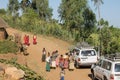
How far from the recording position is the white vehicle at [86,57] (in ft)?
91.2

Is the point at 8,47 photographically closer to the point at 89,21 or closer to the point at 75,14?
the point at 75,14

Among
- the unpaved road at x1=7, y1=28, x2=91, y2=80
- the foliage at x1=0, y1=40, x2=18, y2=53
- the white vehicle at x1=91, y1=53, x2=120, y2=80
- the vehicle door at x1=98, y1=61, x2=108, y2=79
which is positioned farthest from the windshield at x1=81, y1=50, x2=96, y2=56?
the foliage at x1=0, y1=40, x2=18, y2=53

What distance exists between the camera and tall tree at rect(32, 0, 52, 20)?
86.6 m

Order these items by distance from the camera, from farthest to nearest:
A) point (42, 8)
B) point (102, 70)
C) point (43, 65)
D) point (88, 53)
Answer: point (42, 8) → point (43, 65) → point (88, 53) → point (102, 70)

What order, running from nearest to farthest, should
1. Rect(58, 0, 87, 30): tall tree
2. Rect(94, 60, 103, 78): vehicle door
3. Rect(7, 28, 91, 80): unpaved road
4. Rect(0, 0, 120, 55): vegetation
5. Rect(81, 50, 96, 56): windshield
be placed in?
Rect(94, 60, 103, 78): vehicle door < Rect(7, 28, 91, 80): unpaved road < Rect(81, 50, 96, 56): windshield < Rect(0, 0, 120, 55): vegetation < Rect(58, 0, 87, 30): tall tree

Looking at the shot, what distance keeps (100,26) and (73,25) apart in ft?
29.3

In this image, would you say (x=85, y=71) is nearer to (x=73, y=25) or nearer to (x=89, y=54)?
(x=89, y=54)

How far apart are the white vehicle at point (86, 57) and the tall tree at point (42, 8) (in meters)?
58.5

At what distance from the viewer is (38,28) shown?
192 feet

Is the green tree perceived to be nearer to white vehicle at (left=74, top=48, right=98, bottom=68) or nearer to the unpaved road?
the unpaved road

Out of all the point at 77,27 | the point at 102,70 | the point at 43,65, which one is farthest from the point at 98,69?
the point at 77,27

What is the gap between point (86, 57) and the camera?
27.8 meters

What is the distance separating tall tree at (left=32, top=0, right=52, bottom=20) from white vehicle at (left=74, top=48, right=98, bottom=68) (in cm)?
5849

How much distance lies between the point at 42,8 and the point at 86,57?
6111 centimetres
